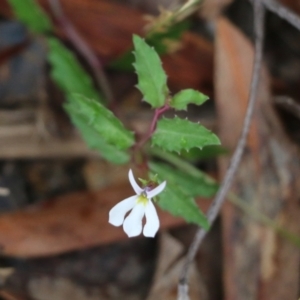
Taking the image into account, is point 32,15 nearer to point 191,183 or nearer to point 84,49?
point 84,49

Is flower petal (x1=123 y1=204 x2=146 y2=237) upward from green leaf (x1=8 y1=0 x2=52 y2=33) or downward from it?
downward

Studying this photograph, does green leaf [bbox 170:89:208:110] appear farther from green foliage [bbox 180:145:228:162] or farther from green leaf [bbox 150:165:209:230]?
green foliage [bbox 180:145:228:162]

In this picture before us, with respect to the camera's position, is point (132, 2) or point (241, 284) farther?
point (132, 2)

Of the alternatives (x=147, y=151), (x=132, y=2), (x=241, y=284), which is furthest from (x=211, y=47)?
(x=241, y=284)

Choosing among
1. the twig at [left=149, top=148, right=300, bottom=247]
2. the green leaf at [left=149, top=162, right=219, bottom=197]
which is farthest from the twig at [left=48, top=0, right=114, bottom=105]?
the green leaf at [left=149, top=162, right=219, bottom=197]

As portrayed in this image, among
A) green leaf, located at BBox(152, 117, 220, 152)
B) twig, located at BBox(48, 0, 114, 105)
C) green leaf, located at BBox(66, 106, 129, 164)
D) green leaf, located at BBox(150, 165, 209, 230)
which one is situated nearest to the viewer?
green leaf, located at BBox(152, 117, 220, 152)

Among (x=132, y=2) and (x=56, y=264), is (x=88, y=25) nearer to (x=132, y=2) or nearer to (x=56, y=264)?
(x=132, y=2)

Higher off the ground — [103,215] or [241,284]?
[103,215]
